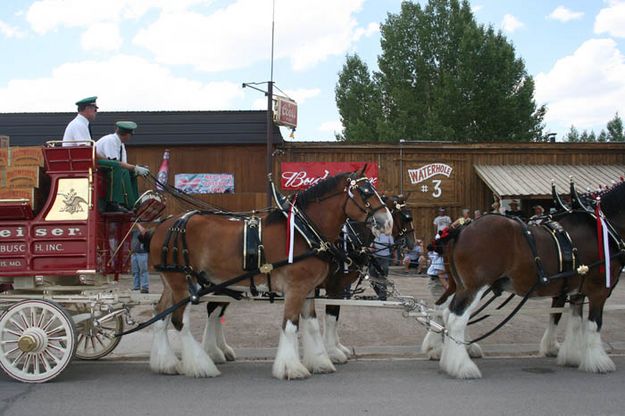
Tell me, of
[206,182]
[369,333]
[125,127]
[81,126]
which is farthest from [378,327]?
[206,182]

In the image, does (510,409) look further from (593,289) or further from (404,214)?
(404,214)

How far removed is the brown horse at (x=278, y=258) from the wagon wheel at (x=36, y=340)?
0.99 metres

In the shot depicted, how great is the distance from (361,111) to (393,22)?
5.57 metres

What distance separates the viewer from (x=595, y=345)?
662 cm

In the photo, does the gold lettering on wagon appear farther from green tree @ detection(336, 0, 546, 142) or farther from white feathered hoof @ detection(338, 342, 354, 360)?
green tree @ detection(336, 0, 546, 142)

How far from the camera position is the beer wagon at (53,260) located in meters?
6.26

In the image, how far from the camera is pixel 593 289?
6.78 m

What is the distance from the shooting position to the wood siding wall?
17.3 metres

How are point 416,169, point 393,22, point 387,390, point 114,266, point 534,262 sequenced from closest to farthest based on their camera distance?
point 387,390
point 534,262
point 114,266
point 416,169
point 393,22

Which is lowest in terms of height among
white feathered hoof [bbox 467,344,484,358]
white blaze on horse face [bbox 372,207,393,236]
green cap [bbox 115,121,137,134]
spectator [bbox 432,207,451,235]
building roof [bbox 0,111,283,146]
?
white feathered hoof [bbox 467,344,484,358]

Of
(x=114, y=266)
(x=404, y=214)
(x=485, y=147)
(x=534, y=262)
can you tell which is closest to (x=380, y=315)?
(x=404, y=214)

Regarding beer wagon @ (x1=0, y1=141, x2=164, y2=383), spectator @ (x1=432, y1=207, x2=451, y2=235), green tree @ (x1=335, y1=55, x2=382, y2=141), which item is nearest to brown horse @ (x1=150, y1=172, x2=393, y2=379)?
beer wagon @ (x1=0, y1=141, x2=164, y2=383)

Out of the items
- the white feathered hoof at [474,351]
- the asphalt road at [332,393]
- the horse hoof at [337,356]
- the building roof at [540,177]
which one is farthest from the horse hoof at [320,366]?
the building roof at [540,177]

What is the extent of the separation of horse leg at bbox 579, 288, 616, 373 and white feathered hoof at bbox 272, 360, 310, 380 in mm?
3179
